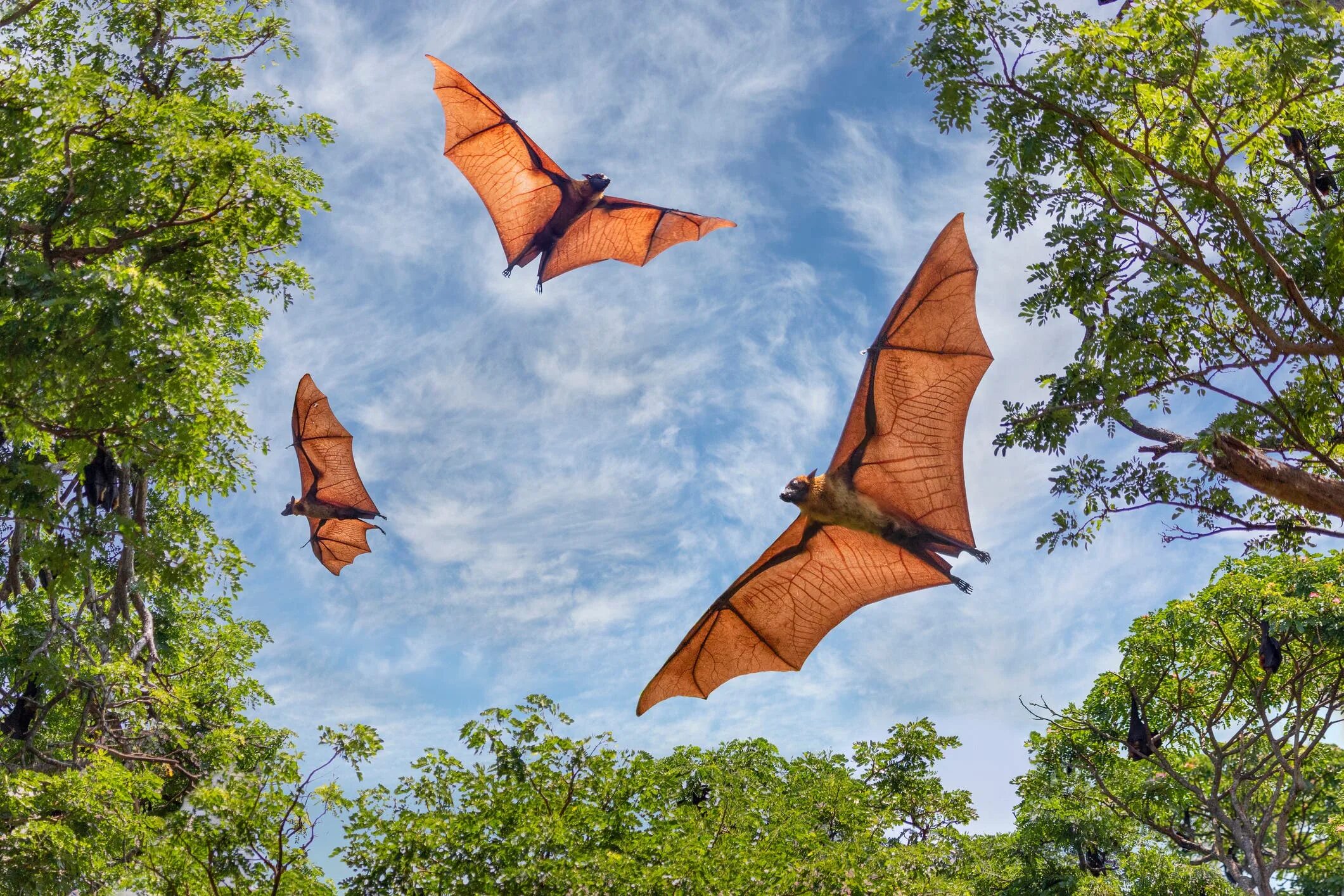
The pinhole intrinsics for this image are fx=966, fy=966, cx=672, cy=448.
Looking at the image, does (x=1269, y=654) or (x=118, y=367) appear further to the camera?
(x=1269, y=654)

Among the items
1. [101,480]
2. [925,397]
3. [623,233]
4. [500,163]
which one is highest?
[500,163]

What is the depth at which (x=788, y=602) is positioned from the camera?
44.9 ft

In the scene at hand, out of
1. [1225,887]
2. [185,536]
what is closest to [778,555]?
[185,536]

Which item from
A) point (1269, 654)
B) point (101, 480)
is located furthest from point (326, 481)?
point (1269, 654)

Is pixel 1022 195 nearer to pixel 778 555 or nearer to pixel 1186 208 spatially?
pixel 1186 208

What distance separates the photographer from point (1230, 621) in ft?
57.5

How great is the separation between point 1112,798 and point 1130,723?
2593 millimetres

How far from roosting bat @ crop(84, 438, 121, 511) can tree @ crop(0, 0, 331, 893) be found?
32mm

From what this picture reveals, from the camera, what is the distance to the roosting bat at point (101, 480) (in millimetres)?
13375

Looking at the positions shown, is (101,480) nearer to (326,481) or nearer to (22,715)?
(22,715)

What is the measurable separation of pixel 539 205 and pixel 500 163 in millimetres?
1110

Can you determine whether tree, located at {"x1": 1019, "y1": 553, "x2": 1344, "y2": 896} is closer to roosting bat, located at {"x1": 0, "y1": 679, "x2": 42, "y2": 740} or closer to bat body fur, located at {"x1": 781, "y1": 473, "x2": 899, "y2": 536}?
bat body fur, located at {"x1": 781, "y1": 473, "x2": 899, "y2": 536}

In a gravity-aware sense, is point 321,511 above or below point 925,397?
above

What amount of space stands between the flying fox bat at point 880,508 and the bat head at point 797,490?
13 millimetres
